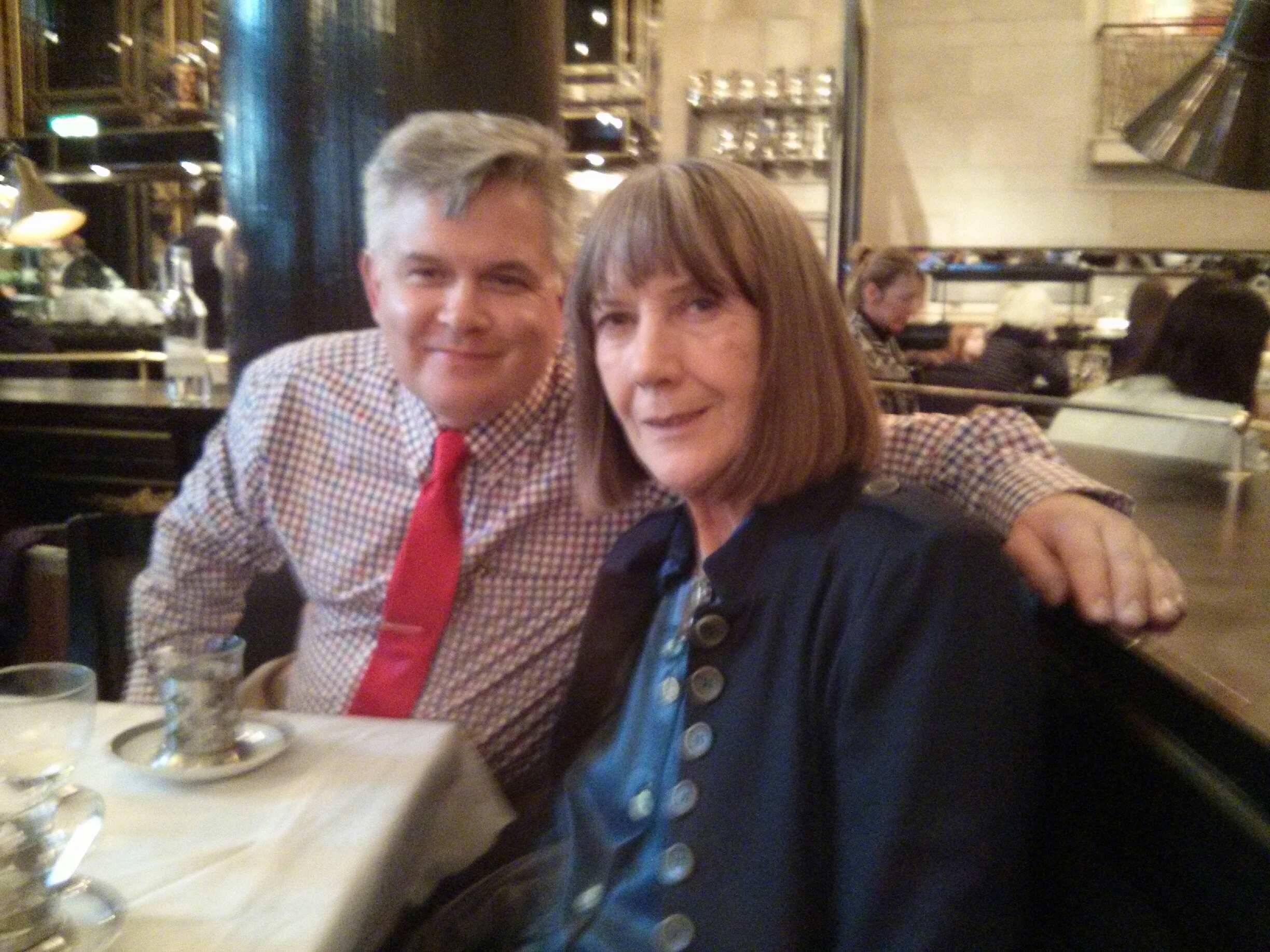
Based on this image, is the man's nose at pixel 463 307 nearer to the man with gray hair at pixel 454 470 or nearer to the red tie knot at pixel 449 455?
the man with gray hair at pixel 454 470

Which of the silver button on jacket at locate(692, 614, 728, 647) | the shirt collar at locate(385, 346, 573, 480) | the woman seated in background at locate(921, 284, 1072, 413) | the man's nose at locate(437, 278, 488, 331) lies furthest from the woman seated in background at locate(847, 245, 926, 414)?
the silver button on jacket at locate(692, 614, 728, 647)

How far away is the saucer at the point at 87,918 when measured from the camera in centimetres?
83

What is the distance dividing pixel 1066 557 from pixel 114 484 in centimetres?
344

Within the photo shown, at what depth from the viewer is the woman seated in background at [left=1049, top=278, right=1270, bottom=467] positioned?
2869 mm

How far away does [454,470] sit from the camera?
5.08ft

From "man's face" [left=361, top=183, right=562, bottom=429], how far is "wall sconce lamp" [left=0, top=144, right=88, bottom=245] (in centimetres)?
464

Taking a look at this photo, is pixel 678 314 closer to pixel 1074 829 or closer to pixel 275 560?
pixel 1074 829

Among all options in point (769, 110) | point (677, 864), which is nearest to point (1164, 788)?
point (677, 864)

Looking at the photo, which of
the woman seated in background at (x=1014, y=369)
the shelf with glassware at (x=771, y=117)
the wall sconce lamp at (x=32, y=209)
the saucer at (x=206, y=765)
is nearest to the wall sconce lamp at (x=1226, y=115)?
the saucer at (x=206, y=765)

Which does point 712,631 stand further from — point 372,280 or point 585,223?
point 372,280

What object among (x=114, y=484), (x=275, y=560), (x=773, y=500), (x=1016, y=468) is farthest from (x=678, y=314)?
(x=114, y=484)

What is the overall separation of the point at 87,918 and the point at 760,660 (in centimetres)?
61

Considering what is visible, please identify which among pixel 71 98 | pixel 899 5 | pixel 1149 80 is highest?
pixel 899 5

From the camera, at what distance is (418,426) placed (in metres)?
1.60
